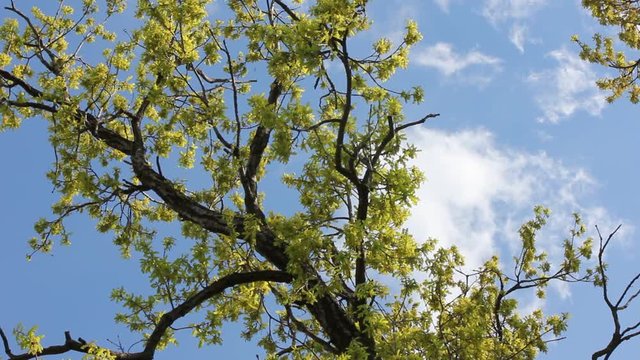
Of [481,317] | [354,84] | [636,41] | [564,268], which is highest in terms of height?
[636,41]

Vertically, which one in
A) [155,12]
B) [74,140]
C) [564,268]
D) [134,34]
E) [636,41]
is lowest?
[564,268]

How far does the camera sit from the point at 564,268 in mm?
10039

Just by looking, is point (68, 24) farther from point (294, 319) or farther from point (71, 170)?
point (294, 319)

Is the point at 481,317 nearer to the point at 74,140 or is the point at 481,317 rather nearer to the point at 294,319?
the point at 294,319

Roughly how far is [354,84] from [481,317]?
10.9 ft

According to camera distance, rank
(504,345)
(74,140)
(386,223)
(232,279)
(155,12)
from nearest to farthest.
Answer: (386,223) < (232,279) < (504,345) < (155,12) < (74,140)

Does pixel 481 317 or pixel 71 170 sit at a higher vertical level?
pixel 71 170

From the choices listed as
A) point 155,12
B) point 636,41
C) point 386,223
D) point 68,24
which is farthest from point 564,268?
point 68,24

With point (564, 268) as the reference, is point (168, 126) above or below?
above

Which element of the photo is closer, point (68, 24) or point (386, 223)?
point (386, 223)

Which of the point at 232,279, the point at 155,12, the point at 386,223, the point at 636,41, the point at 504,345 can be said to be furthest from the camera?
the point at 636,41

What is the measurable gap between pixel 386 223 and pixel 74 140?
18.5ft

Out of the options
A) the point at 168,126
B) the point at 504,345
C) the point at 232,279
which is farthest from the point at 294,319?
the point at 168,126

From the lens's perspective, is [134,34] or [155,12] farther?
[134,34]
